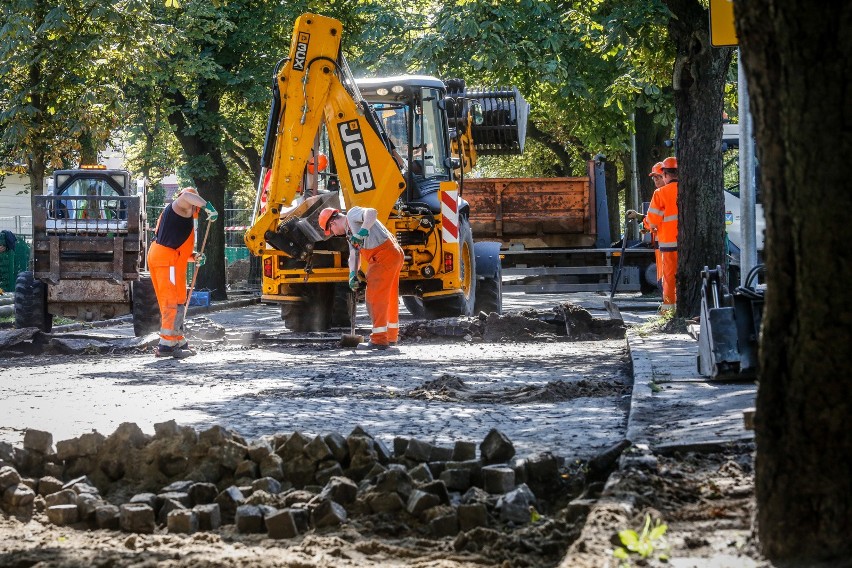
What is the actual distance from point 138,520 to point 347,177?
1063cm

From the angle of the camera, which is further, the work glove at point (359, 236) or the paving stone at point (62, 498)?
the work glove at point (359, 236)

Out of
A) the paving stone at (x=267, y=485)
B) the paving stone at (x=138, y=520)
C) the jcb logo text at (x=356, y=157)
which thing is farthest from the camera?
the jcb logo text at (x=356, y=157)

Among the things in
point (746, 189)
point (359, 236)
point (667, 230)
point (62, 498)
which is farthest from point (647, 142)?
point (62, 498)

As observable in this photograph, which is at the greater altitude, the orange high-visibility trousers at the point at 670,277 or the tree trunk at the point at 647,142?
the tree trunk at the point at 647,142

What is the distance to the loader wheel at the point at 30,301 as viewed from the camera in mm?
16844

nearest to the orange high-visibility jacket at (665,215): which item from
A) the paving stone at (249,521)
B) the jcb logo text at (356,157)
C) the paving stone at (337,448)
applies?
the jcb logo text at (356,157)

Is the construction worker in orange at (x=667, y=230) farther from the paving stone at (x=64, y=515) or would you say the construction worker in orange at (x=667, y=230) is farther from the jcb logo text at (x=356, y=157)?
the paving stone at (x=64, y=515)

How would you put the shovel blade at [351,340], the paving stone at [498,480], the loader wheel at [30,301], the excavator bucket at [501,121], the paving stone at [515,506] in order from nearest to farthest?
the paving stone at [515,506] < the paving stone at [498,480] < the shovel blade at [351,340] < the loader wheel at [30,301] < the excavator bucket at [501,121]

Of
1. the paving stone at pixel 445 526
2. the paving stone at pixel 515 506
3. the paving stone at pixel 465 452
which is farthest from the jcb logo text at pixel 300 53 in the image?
the paving stone at pixel 445 526

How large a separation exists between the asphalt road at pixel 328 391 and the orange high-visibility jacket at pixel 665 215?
77.2 inches

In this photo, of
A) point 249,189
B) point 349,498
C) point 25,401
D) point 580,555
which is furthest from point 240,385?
point 249,189

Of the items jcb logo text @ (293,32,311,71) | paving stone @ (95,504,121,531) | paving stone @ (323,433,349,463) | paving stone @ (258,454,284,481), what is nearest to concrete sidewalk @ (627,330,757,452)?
paving stone @ (323,433,349,463)

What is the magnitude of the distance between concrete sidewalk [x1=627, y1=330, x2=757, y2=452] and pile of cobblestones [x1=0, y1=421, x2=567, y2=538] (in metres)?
0.81

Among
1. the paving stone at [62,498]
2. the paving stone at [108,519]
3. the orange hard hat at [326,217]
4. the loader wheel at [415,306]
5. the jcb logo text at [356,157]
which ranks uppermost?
the jcb logo text at [356,157]
